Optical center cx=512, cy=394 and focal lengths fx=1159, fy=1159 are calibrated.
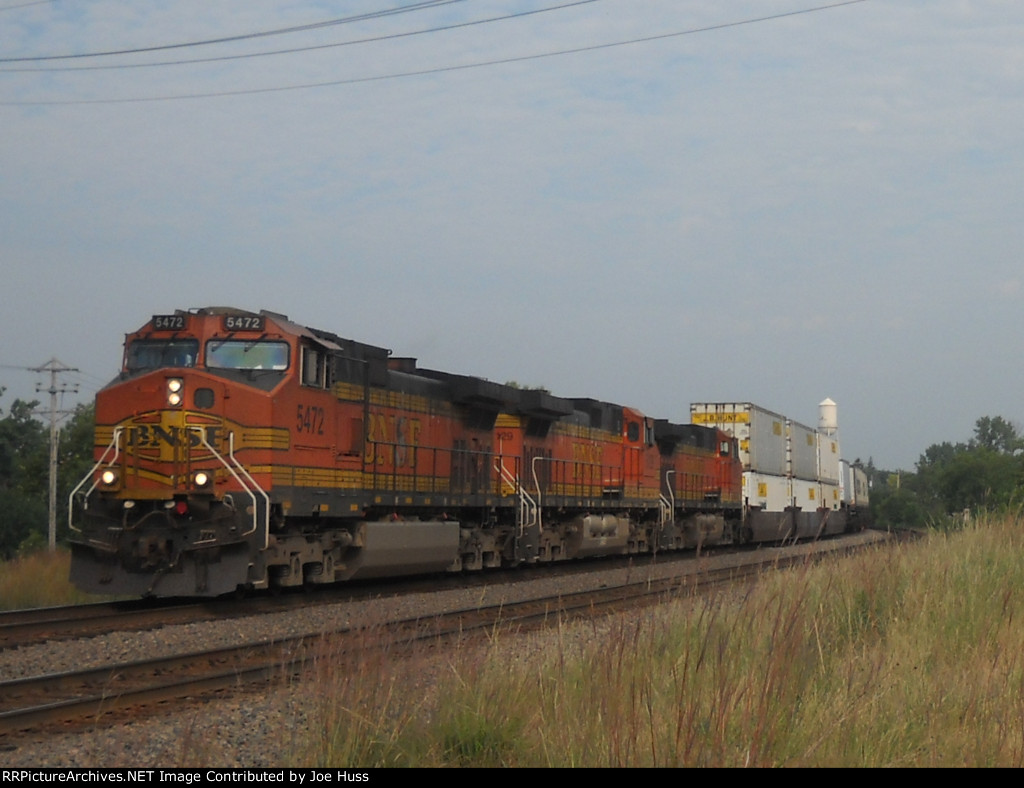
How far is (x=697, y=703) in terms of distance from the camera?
495cm

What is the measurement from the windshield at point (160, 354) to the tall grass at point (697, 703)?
7.40 meters

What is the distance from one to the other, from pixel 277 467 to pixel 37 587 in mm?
5142

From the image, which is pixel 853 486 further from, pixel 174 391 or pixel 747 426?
pixel 174 391

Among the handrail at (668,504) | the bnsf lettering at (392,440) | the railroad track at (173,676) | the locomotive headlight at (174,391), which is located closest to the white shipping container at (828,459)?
the handrail at (668,504)

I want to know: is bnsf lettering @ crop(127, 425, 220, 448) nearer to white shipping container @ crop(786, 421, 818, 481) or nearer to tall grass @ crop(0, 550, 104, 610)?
tall grass @ crop(0, 550, 104, 610)

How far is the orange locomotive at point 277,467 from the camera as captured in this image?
42.7 feet

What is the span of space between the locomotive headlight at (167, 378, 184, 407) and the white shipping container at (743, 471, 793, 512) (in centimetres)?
2262

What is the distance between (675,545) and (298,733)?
22.7 metres

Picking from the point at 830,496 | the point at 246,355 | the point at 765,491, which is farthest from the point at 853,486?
the point at 246,355

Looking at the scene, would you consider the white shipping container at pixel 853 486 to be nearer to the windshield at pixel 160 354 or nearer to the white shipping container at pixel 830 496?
the white shipping container at pixel 830 496

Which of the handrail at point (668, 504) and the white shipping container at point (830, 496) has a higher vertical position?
the white shipping container at point (830, 496)

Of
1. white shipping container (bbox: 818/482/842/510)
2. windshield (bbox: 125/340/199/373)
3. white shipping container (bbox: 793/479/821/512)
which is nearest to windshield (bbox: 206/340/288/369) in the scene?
windshield (bbox: 125/340/199/373)

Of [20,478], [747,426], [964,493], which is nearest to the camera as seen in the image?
[747,426]

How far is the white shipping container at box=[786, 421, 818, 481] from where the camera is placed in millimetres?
37219
